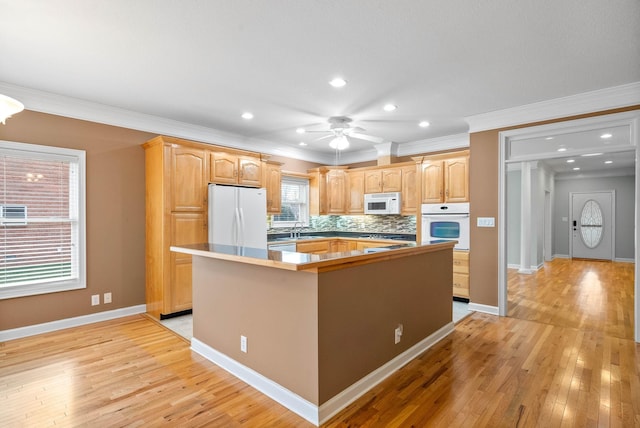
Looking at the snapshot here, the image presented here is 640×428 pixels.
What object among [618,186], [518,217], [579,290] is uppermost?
[618,186]

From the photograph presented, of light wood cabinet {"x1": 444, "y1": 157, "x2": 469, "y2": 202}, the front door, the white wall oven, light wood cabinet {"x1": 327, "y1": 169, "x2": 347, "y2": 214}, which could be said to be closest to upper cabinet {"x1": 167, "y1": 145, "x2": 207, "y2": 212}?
light wood cabinet {"x1": 327, "y1": 169, "x2": 347, "y2": 214}

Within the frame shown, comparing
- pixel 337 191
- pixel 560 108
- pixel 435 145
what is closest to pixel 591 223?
pixel 435 145

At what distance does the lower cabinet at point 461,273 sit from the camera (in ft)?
15.8

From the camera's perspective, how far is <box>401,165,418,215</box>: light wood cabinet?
5.68 meters

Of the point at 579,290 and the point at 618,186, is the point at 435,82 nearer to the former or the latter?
the point at 579,290

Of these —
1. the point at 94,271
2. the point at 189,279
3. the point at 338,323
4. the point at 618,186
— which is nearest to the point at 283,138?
the point at 189,279

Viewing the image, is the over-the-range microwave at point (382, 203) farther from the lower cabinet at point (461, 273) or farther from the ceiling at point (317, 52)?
the ceiling at point (317, 52)

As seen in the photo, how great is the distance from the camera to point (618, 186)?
9000 mm

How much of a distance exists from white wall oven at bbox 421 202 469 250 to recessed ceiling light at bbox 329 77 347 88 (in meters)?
2.50

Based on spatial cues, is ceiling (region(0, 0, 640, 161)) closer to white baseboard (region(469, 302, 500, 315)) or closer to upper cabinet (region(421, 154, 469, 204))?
upper cabinet (region(421, 154, 469, 204))

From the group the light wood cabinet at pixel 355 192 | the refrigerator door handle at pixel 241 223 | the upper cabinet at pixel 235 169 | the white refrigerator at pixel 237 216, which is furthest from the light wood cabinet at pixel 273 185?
the light wood cabinet at pixel 355 192

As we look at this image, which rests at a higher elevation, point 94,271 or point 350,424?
point 94,271

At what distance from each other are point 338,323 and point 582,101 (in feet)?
12.4

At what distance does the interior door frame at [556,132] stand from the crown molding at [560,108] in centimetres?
10
